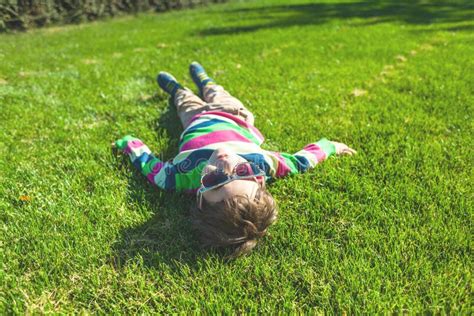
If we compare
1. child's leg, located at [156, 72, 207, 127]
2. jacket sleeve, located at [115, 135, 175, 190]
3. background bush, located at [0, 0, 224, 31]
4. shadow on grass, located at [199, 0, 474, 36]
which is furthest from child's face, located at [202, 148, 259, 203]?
background bush, located at [0, 0, 224, 31]

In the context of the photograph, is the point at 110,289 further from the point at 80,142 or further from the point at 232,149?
the point at 80,142

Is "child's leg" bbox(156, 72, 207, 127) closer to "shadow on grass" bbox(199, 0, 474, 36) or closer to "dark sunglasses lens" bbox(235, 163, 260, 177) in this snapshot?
"dark sunglasses lens" bbox(235, 163, 260, 177)

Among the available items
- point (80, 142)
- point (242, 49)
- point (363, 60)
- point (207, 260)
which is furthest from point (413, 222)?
point (242, 49)

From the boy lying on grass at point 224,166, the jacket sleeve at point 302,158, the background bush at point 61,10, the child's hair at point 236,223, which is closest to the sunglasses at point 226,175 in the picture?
the boy lying on grass at point 224,166

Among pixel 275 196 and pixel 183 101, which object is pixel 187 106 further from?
pixel 275 196

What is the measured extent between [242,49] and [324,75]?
257 cm

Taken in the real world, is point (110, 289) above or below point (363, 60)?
below

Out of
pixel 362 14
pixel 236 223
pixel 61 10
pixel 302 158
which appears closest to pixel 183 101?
pixel 302 158

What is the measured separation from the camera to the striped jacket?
10.2 feet

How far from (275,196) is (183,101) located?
1.99m

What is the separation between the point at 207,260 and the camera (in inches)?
96.8

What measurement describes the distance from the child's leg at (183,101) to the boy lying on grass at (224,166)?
0.01 metres

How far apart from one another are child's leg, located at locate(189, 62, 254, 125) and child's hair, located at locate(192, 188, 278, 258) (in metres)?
1.59

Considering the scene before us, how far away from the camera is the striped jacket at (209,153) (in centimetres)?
312
